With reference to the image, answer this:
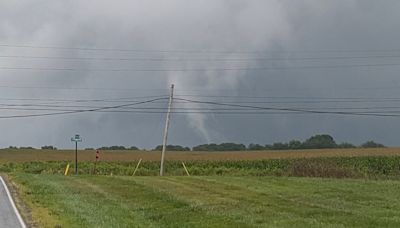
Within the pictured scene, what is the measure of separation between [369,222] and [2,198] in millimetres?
14557

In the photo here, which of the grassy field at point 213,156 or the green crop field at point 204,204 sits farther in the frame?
the grassy field at point 213,156

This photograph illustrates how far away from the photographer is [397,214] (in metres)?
20.1

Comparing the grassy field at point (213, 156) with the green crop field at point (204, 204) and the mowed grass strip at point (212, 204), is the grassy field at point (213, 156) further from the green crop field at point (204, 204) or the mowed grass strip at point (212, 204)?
the mowed grass strip at point (212, 204)

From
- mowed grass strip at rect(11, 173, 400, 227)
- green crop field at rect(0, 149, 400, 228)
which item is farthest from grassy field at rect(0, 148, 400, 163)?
mowed grass strip at rect(11, 173, 400, 227)

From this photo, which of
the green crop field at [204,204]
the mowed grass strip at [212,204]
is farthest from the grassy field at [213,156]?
the mowed grass strip at [212,204]

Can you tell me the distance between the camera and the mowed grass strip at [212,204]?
1852cm

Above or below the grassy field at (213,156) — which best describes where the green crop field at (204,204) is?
below

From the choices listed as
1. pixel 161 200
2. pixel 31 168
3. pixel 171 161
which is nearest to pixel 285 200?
pixel 161 200

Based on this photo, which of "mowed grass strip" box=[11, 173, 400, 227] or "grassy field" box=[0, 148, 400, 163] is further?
"grassy field" box=[0, 148, 400, 163]

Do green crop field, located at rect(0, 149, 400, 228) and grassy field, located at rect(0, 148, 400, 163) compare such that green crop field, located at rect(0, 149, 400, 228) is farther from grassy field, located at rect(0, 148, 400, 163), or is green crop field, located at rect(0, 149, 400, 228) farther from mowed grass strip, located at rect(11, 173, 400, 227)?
grassy field, located at rect(0, 148, 400, 163)

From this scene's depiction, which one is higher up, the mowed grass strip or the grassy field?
the grassy field

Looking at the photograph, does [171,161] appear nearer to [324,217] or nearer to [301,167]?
[301,167]

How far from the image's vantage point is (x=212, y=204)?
2370 cm

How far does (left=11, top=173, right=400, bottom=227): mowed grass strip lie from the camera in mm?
18516
